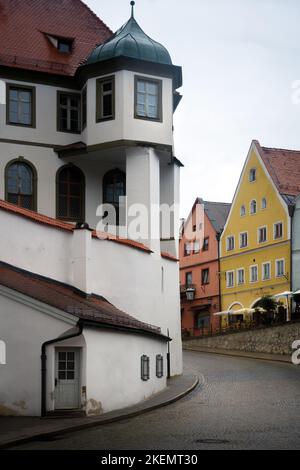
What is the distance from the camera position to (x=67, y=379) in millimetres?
22219

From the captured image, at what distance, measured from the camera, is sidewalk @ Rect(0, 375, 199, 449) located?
17641 mm

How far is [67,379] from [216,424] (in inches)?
Answer: 188

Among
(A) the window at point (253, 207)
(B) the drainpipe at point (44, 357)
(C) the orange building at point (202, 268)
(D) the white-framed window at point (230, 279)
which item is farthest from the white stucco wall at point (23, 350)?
(D) the white-framed window at point (230, 279)

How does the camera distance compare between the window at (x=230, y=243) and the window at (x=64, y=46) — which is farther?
the window at (x=230, y=243)

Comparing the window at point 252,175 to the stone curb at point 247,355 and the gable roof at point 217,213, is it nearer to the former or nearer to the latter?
the gable roof at point 217,213

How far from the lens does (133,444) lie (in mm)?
15961

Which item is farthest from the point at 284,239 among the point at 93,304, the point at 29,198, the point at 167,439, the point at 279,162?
the point at 167,439

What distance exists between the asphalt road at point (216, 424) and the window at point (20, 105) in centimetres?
1378

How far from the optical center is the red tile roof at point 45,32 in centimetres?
3778

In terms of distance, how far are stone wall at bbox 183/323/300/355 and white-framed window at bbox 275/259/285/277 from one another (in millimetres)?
7090

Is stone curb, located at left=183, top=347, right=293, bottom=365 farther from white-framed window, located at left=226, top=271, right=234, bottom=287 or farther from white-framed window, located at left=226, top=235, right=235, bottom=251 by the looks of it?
white-framed window, located at left=226, top=235, right=235, bottom=251

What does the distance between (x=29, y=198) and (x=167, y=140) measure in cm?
648

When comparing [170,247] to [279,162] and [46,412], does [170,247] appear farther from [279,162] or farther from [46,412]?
[279,162]

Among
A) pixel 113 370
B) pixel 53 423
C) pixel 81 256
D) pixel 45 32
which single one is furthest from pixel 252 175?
pixel 53 423
